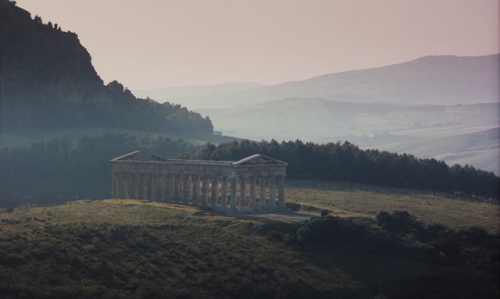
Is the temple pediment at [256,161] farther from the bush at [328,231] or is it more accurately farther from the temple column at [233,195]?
the bush at [328,231]

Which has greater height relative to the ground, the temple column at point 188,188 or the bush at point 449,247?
the temple column at point 188,188

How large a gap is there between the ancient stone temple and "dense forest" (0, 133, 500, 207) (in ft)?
83.8

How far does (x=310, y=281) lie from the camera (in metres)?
81.4

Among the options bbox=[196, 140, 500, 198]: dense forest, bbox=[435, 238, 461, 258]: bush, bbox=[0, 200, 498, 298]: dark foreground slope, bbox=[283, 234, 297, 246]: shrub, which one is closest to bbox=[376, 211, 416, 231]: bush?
bbox=[435, 238, 461, 258]: bush

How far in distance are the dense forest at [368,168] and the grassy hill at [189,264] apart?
41147mm

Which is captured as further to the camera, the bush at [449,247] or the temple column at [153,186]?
the temple column at [153,186]

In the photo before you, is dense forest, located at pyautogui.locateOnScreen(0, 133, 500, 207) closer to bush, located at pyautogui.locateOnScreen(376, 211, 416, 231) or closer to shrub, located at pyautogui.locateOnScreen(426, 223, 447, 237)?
bush, located at pyautogui.locateOnScreen(376, 211, 416, 231)

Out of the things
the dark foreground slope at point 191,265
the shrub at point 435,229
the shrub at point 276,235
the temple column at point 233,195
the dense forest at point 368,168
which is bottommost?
the dark foreground slope at point 191,265

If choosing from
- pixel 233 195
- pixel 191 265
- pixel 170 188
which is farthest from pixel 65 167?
pixel 191 265

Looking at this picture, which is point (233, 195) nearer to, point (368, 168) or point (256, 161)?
point (256, 161)

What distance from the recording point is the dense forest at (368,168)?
465ft

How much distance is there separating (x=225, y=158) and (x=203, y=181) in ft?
114

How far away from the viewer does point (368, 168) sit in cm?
14800

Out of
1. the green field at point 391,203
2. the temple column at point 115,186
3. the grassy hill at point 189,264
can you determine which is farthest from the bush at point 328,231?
the temple column at point 115,186
